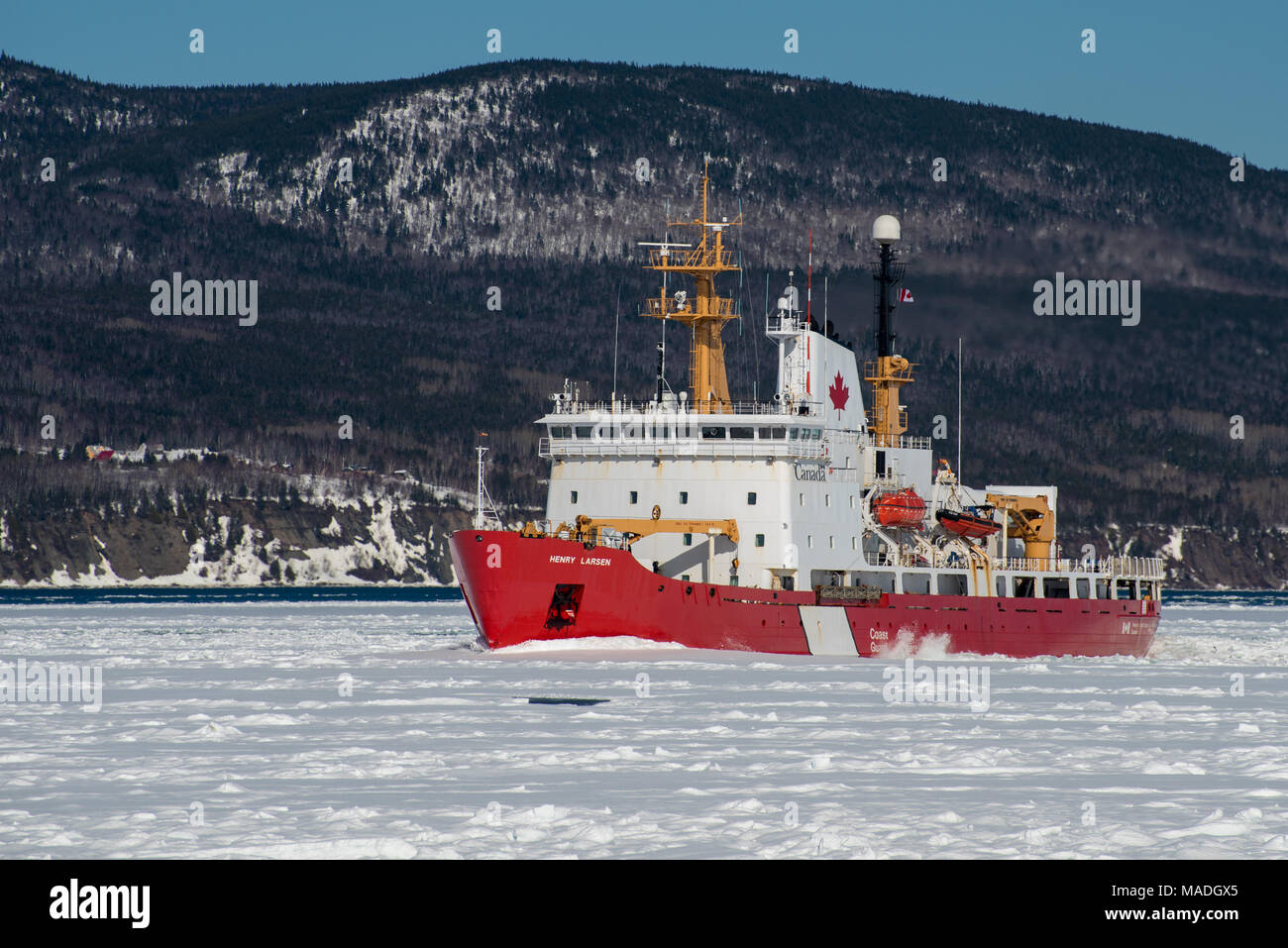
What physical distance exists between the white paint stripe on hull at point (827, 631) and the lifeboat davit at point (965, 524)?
837cm

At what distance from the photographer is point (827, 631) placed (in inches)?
1861

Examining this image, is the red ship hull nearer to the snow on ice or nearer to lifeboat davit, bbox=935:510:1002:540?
the snow on ice

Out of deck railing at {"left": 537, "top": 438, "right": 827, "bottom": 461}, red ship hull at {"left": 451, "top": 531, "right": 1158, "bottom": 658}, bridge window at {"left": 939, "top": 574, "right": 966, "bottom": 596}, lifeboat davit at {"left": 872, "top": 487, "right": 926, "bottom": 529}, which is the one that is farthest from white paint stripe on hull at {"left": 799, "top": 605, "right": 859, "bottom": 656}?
bridge window at {"left": 939, "top": 574, "right": 966, "bottom": 596}

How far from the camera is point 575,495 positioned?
48.4 m

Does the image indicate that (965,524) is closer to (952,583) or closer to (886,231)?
(952,583)

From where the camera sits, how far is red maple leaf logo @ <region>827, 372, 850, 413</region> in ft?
170

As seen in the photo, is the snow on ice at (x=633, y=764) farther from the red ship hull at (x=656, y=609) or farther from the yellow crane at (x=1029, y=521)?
the yellow crane at (x=1029, y=521)

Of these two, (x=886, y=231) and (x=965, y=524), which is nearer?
(x=965, y=524)

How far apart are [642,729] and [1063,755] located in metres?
6.32

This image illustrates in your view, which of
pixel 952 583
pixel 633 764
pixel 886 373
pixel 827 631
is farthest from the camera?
pixel 886 373

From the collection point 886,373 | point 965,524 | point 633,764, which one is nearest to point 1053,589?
point 965,524

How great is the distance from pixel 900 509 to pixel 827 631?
6.53m

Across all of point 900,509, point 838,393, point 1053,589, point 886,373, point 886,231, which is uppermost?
point 886,231
